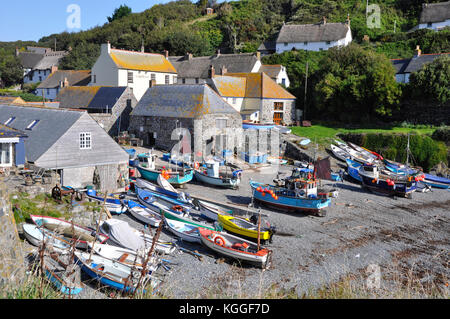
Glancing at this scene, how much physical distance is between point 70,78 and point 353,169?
41.4 metres

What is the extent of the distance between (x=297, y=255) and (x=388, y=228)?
708 centimetres

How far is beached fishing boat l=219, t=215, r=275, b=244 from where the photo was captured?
58.6 feet

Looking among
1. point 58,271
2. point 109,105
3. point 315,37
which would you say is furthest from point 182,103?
point 315,37

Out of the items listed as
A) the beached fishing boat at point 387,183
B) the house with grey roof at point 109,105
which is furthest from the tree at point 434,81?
the house with grey roof at point 109,105

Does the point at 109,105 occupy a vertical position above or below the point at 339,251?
above

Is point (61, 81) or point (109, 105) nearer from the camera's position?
point (109, 105)

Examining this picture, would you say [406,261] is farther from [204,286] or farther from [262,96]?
[262,96]

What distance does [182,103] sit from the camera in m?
35.9

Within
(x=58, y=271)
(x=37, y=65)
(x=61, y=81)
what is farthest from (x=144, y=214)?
(x=37, y=65)

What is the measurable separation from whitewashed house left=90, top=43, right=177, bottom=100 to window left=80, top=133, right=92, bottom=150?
24305mm

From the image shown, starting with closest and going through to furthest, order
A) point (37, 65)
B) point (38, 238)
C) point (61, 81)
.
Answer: point (38, 238) → point (61, 81) → point (37, 65)

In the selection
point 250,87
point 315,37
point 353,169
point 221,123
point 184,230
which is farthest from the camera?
point 315,37

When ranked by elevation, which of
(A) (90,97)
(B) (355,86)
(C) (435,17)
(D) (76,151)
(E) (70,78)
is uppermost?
(C) (435,17)

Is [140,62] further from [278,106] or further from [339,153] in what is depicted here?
[339,153]
